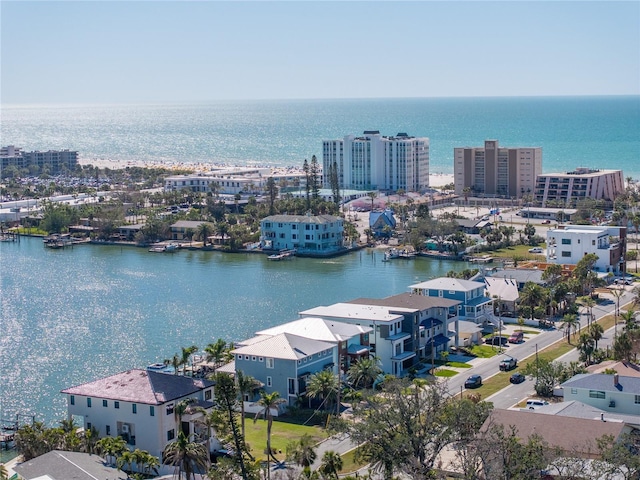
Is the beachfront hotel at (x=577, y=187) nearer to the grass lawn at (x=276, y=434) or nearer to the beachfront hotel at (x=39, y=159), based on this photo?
the grass lawn at (x=276, y=434)

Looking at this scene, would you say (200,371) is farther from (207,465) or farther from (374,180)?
(374,180)

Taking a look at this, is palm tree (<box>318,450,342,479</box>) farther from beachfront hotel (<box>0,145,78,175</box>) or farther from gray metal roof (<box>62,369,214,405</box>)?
beachfront hotel (<box>0,145,78,175</box>)

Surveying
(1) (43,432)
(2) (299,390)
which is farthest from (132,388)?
(2) (299,390)

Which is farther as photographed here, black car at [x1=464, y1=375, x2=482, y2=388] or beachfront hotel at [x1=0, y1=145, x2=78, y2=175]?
beachfront hotel at [x1=0, y1=145, x2=78, y2=175]

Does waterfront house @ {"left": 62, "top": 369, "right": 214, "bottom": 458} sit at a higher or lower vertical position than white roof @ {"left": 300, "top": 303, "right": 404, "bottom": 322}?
lower

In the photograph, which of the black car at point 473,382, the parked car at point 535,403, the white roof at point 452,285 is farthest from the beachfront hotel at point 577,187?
the parked car at point 535,403

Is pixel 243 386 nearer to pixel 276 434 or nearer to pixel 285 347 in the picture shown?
pixel 276 434

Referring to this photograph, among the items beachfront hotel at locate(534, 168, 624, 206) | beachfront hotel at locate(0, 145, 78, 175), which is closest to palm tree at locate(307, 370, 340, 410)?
beachfront hotel at locate(534, 168, 624, 206)
